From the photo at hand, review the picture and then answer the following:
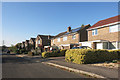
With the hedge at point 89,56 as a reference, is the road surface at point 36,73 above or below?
below

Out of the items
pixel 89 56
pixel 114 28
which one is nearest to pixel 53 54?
pixel 89 56

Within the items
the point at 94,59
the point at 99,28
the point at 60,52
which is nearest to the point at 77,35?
the point at 99,28

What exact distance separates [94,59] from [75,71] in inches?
158

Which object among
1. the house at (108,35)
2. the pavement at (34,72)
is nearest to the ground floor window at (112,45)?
the house at (108,35)

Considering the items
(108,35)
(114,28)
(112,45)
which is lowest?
(112,45)

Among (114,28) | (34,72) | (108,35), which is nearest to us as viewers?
(34,72)

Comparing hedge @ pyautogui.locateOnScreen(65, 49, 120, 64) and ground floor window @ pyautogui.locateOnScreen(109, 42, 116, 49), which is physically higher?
ground floor window @ pyautogui.locateOnScreen(109, 42, 116, 49)

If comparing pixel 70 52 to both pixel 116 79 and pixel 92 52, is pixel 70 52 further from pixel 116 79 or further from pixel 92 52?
pixel 116 79

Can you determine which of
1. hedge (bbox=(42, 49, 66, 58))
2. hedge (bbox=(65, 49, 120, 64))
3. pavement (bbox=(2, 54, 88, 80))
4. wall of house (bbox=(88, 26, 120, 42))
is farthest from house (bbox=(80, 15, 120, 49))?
pavement (bbox=(2, 54, 88, 80))

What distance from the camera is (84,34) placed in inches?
1180

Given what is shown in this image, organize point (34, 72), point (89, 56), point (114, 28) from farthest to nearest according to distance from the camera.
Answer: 1. point (114, 28)
2. point (89, 56)
3. point (34, 72)

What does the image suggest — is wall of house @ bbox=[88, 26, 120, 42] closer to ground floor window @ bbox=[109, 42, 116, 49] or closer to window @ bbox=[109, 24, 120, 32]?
window @ bbox=[109, 24, 120, 32]

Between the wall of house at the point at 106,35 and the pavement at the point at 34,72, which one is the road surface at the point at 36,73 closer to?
the pavement at the point at 34,72

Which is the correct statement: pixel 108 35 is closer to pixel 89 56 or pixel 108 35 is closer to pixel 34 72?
pixel 89 56
